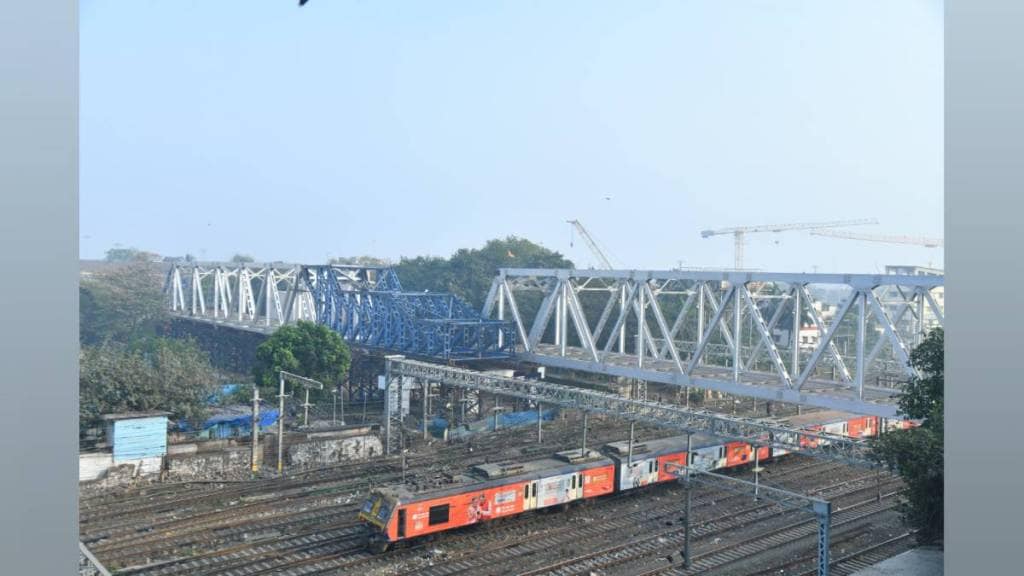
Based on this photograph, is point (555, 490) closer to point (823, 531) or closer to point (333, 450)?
point (823, 531)

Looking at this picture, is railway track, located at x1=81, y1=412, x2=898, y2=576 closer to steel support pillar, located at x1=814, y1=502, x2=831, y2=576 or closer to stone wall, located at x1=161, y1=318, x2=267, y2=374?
steel support pillar, located at x1=814, y1=502, x2=831, y2=576

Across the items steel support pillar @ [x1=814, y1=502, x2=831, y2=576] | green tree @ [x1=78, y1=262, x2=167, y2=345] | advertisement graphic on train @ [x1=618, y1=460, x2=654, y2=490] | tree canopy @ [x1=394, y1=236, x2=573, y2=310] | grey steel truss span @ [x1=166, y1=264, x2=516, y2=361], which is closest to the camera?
steel support pillar @ [x1=814, y1=502, x2=831, y2=576]

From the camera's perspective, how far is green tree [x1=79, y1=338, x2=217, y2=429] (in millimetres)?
15250

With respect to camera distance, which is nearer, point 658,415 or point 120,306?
point 658,415

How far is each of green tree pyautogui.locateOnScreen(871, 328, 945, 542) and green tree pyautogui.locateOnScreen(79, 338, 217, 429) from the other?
12882mm

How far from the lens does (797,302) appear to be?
49.9 ft


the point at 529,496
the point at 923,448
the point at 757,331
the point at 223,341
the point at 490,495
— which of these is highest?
the point at 757,331

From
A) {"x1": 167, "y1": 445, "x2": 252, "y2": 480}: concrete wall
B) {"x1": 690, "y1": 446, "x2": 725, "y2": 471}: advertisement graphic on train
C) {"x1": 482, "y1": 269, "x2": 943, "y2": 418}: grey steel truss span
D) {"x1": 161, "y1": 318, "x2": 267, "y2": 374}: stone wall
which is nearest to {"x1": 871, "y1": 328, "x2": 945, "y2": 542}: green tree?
{"x1": 482, "y1": 269, "x2": 943, "y2": 418}: grey steel truss span

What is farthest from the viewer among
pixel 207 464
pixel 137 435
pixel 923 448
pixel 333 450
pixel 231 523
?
pixel 333 450

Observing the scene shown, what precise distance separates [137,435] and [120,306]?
19940mm

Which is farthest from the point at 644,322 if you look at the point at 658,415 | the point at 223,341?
the point at 223,341

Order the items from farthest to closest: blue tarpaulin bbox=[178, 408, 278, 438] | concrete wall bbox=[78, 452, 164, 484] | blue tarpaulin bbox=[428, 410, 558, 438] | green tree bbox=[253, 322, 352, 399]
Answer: green tree bbox=[253, 322, 352, 399], blue tarpaulin bbox=[428, 410, 558, 438], blue tarpaulin bbox=[178, 408, 278, 438], concrete wall bbox=[78, 452, 164, 484]

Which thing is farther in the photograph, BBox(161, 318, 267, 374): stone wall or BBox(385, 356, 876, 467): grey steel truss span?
BBox(161, 318, 267, 374): stone wall

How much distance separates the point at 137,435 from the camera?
14.3 meters
